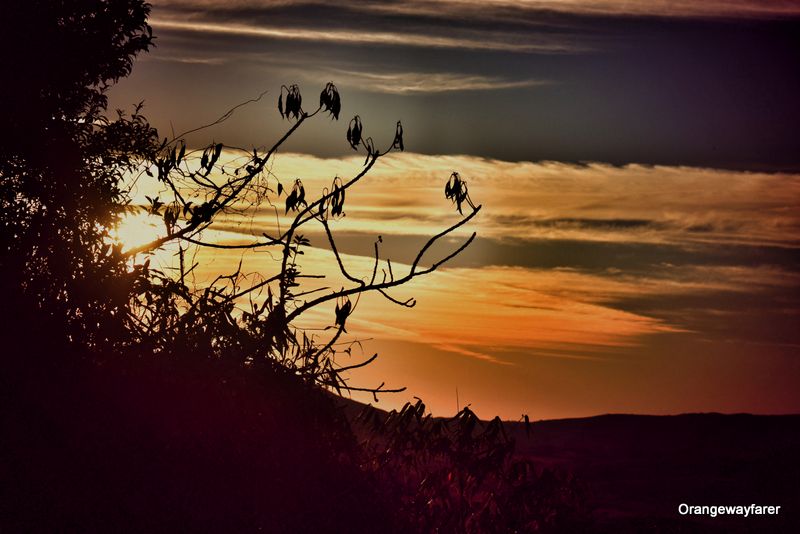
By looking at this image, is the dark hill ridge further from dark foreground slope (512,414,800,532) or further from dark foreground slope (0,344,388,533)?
dark foreground slope (0,344,388,533)

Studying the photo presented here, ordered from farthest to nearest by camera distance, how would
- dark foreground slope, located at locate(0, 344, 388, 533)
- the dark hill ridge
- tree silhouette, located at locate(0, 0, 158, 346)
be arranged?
the dark hill ridge < tree silhouette, located at locate(0, 0, 158, 346) < dark foreground slope, located at locate(0, 344, 388, 533)

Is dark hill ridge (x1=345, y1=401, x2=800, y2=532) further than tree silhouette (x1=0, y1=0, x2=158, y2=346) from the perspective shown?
Yes

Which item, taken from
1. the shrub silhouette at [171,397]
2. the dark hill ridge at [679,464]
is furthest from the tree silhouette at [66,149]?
the dark hill ridge at [679,464]

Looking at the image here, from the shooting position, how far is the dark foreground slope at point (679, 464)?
1028 inches

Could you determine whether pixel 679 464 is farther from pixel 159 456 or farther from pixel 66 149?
pixel 159 456

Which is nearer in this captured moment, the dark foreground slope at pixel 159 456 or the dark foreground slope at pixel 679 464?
the dark foreground slope at pixel 159 456

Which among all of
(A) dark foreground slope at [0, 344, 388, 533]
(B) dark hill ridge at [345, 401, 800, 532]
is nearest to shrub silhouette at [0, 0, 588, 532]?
(A) dark foreground slope at [0, 344, 388, 533]

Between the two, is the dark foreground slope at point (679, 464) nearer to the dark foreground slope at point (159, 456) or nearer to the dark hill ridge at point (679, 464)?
the dark hill ridge at point (679, 464)

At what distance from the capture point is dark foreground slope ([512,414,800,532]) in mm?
26109

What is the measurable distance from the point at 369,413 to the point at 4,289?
4804 mm

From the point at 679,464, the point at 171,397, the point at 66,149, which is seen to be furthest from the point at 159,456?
the point at 679,464

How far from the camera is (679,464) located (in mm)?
39375

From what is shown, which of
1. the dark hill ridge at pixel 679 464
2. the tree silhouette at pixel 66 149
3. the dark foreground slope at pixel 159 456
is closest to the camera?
the dark foreground slope at pixel 159 456

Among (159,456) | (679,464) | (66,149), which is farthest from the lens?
(679,464)
